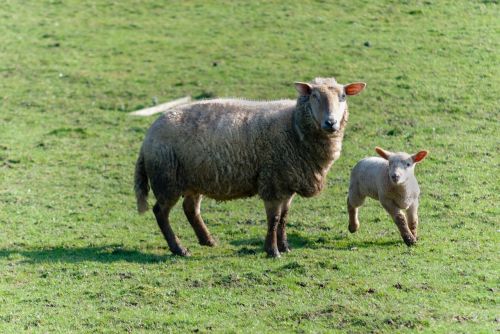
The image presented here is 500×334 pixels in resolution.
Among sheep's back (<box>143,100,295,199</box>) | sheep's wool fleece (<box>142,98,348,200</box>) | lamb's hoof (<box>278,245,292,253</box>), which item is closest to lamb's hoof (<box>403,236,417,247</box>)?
sheep's wool fleece (<box>142,98,348,200</box>)

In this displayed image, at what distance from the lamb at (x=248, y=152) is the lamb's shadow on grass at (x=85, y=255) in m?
0.48

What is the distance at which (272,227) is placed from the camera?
41.9ft

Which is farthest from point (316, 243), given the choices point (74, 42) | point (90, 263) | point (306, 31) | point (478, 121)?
point (74, 42)

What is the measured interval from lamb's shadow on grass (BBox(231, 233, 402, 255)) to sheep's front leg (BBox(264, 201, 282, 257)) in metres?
0.32

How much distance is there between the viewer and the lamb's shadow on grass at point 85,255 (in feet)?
42.3

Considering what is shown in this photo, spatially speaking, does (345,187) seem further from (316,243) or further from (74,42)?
(74,42)

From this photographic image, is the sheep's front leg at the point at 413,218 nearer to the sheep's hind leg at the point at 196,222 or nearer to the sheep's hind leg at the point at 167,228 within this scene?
the sheep's hind leg at the point at 196,222

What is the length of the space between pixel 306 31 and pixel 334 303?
49.5ft

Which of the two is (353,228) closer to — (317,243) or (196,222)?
(317,243)

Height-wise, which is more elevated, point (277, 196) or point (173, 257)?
point (277, 196)

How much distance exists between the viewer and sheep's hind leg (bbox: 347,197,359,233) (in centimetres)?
1370

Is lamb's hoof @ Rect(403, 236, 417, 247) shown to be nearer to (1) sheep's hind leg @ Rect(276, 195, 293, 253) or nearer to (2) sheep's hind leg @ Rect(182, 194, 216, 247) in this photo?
(1) sheep's hind leg @ Rect(276, 195, 293, 253)

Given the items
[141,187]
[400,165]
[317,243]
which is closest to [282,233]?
[317,243]

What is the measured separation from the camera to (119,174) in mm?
17391
